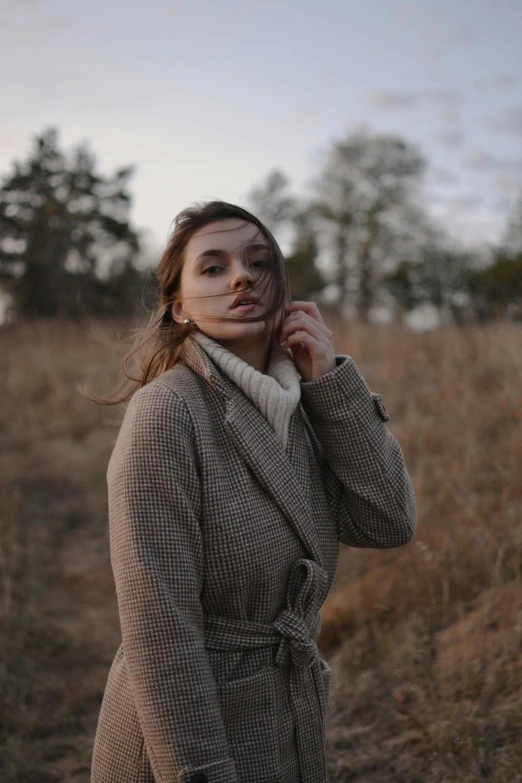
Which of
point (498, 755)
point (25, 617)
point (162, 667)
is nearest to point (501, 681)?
point (498, 755)

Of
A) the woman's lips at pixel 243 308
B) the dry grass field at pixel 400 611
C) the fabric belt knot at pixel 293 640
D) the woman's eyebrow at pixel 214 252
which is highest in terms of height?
the woman's eyebrow at pixel 214 252

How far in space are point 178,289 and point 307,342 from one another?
385 millimetres

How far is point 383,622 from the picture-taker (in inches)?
139

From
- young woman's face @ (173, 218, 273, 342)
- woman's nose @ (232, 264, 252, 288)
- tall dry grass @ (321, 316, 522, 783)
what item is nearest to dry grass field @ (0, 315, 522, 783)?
tall dry grass @ (321, 316, 522, 783)

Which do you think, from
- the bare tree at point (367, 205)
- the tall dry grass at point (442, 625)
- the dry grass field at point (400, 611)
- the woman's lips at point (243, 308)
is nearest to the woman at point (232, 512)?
the woman's lips at point (243, 308)

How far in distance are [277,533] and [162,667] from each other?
376 millimetres

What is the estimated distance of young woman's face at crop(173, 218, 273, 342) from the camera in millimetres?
1684

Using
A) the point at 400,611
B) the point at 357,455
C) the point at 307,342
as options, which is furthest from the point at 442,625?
the point at 307,342

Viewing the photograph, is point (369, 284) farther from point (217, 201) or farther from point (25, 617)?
point (217, 201)

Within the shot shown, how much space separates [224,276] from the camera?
172cm

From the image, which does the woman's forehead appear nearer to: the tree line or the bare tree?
the tree line

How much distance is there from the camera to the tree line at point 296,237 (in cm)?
1986

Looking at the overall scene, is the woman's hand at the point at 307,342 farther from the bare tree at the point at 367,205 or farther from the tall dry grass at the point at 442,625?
the bare tree at the point at 367,205

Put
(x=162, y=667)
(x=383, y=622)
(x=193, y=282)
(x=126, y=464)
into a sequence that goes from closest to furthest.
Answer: (x=162, y=667), (x=126, y=464), (x=193, y=282), (x=383, y=622)
